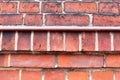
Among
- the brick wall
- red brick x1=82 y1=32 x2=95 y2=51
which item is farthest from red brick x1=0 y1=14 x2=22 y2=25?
red brick x1=82 y1=32 x2=95 y2=51

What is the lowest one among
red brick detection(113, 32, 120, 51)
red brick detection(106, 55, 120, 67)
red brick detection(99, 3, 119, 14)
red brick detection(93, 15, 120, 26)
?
red brick detection(106, 55, 120, 67)

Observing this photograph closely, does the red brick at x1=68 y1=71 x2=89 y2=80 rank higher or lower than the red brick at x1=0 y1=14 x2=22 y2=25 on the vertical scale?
lower

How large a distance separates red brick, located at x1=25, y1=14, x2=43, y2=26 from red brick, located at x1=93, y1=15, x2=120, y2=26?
1.07 ft

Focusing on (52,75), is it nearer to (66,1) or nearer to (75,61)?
(75,61)

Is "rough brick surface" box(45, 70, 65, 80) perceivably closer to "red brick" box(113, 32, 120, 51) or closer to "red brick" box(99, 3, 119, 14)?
"red brick" box(113, 32, 120, 51)

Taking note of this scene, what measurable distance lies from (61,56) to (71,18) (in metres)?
0.23

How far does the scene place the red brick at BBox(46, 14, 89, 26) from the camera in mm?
1509

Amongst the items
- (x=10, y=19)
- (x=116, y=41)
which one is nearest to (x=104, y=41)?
(x=116, y=41)

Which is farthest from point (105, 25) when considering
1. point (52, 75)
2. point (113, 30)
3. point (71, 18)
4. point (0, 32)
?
point (0, 32)

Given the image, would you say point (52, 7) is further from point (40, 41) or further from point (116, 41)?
point (116, 41)

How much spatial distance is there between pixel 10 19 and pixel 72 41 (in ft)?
1.30

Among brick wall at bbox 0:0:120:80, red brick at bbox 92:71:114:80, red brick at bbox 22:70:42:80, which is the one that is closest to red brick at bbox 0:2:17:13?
brick wall at bbox 0:0:120:80

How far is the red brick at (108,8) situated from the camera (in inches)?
60.7

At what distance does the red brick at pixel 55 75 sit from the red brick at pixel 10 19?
0.35 m
